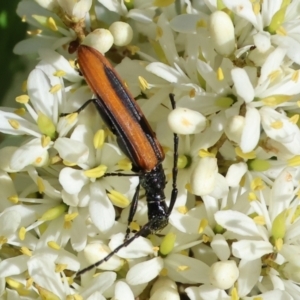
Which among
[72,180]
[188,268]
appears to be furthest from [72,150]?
[188,268]

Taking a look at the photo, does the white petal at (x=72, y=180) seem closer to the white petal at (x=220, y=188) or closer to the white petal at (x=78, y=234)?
the white petal at (x=78, y=234)

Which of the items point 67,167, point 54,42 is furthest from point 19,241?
point 54,42

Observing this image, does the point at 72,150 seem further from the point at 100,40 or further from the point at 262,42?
the point at 262,42

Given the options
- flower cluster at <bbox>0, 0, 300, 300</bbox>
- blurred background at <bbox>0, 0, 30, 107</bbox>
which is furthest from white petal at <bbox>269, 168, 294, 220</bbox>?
blurred background at <bbox>0, 0, 30, 107</bbox>

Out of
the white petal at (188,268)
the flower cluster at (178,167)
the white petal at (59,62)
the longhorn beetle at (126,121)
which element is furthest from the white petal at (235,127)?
the white petal at (59,62)

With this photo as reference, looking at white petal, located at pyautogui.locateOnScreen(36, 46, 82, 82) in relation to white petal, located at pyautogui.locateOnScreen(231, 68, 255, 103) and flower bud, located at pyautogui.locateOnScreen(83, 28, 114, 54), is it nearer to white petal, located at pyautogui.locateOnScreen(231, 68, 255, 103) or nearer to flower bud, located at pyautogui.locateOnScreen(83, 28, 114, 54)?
flower bud, located at pyautogui.locateOnScreen(83, 28, 114, 54)

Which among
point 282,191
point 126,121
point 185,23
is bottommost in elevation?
point 282,191
